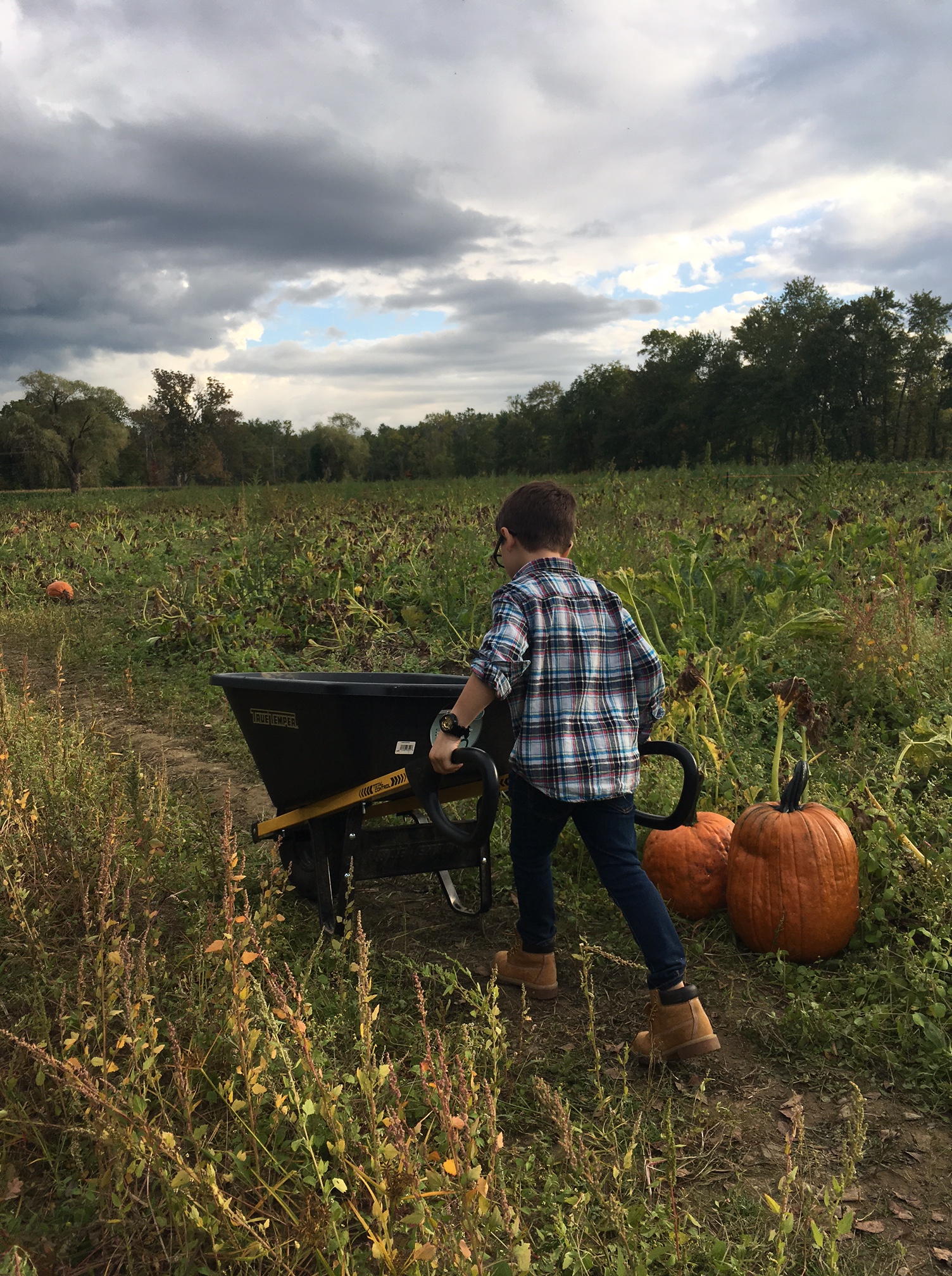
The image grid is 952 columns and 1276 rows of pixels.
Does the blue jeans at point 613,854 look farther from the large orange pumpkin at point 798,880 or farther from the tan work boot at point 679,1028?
the large orange pumpkin at point 798,880

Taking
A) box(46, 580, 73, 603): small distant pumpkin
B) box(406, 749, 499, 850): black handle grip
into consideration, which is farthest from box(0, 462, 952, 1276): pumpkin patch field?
box(46, 580, 73, 603): small distant pumpkin

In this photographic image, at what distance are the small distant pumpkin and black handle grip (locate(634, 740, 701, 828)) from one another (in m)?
8.68

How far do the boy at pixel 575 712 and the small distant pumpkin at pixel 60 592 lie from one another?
8.39m

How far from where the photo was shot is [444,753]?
2336 millimetres

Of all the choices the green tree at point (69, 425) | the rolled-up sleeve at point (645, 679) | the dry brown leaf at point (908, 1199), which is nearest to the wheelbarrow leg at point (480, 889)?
the rolled-up sleeve at point (645, 679)

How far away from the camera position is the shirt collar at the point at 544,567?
2.48m

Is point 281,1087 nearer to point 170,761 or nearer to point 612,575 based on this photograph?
point 170,761

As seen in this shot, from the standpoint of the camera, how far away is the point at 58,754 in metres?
3.60

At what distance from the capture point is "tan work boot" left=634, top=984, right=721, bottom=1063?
2.33 metres

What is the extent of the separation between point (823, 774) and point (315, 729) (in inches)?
93.9

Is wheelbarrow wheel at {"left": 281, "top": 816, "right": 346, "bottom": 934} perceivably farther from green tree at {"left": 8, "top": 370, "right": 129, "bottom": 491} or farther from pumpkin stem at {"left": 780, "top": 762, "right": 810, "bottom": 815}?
green tree at {"left": 8, "top": 370, "right": 129, "bottom": 491}

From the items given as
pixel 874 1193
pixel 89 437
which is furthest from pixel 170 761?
pixel 89 437

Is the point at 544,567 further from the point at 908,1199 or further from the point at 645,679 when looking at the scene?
the point at 908,1199

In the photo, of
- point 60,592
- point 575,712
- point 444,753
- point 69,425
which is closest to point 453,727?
point 444,753
